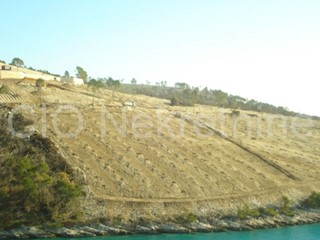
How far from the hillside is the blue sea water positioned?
4.38m

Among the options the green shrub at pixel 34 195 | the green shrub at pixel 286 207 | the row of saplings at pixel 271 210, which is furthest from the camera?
the green shrub at pixel 286 207

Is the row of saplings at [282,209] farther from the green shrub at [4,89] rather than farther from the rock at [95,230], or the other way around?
the green shrub at [4,89]

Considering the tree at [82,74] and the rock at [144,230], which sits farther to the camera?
the tree at [82,74]

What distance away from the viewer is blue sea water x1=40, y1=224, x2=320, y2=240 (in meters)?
48.9

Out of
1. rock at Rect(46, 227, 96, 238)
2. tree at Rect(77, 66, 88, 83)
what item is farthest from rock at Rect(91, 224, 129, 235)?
tree at Rect(77, 66, 88, 83)

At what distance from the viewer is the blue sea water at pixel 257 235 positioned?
48906 mm

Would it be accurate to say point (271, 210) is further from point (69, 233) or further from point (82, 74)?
point (82, 74)

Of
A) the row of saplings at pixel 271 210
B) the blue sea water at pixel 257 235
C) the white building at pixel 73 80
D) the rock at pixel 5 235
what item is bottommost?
the rock at pixel 5 235

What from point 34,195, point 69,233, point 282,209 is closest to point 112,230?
point 69,233

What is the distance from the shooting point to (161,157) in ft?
224

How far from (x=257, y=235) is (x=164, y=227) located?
1048 cm

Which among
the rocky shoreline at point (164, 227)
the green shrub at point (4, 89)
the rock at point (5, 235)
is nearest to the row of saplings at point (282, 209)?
A: the rocky shoreline at point (164, 227)

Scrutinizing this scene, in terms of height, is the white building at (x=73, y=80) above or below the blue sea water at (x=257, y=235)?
above

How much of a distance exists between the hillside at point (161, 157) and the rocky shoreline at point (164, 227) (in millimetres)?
2380
